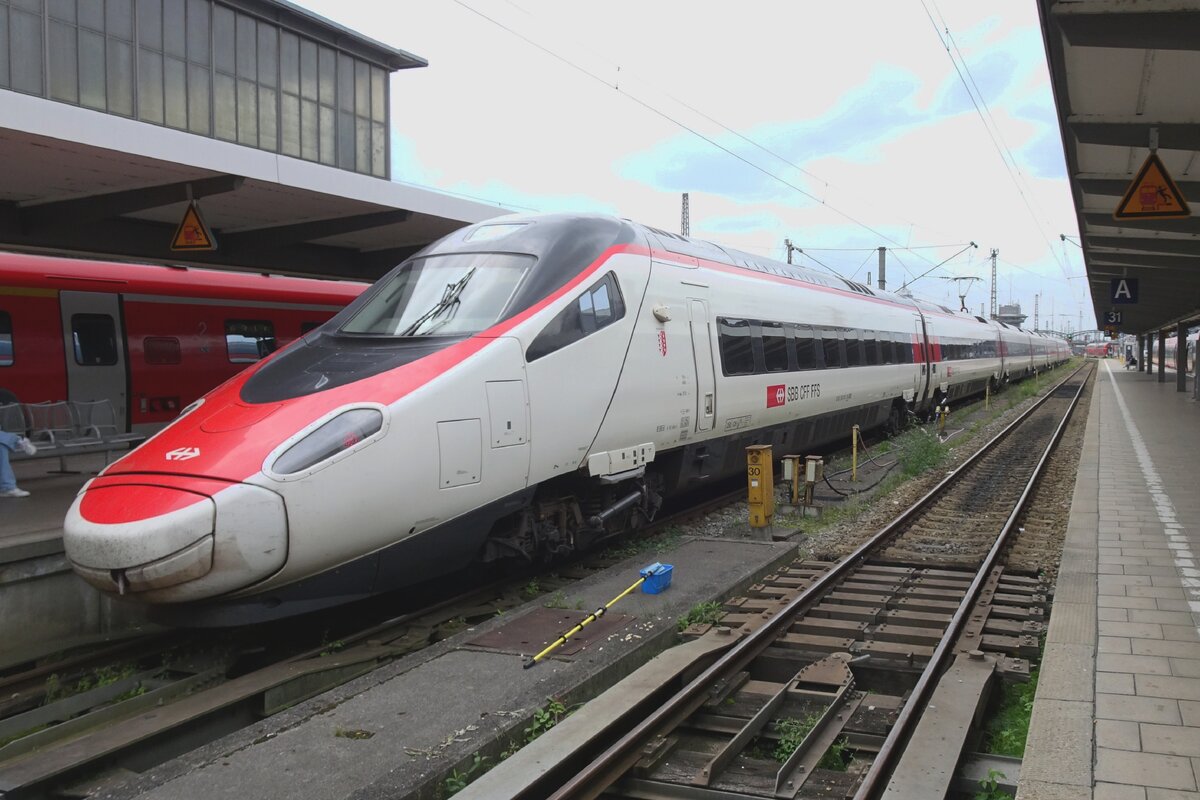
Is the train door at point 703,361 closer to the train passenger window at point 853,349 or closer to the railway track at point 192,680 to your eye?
the railway track at point 192,680

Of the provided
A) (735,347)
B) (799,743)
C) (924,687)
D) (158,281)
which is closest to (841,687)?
(924,687)

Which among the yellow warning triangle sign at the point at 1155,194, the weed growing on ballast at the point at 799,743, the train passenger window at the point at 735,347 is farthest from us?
the train passenger window at the point at 735,347

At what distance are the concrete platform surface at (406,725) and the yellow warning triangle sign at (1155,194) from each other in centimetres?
580

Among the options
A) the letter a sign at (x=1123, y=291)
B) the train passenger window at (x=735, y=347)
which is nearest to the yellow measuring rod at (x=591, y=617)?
the train passenger window at (x=735, y=347)

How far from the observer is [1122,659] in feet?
17.1

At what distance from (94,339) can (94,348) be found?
120 millimetres

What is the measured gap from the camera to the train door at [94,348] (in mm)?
12062

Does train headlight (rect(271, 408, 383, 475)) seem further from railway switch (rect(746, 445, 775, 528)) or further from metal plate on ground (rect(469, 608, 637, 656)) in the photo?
railway switch (rect(746, 445, 775, 528))

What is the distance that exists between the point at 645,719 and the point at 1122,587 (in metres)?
4.17

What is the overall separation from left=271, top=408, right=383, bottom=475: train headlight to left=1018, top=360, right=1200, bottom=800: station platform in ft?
12.4

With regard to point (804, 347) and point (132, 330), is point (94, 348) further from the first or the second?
point (804, 347)

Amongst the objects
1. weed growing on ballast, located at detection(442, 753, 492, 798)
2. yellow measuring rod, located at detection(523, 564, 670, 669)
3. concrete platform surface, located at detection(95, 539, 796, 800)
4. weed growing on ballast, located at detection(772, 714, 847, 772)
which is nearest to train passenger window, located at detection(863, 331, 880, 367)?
yellow measuring rod, located at detection(523, 564, 670, 669)

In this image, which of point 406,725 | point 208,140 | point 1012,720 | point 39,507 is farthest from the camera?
point 208,140

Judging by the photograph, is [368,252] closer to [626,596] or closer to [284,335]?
[284,335]
